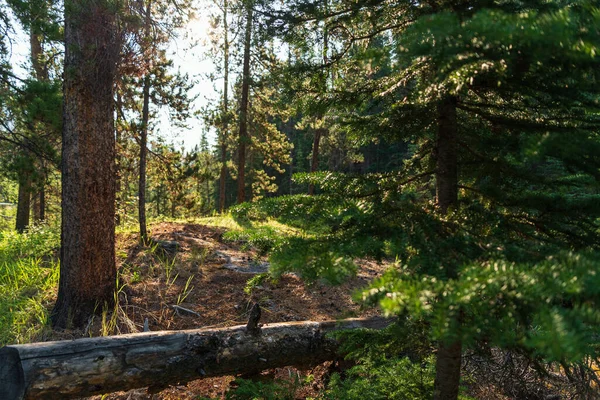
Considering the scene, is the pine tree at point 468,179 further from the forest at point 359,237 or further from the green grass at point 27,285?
the green grass at point 27,285

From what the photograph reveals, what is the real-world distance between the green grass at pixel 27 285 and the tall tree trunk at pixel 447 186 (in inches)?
195

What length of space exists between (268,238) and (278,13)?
2.09 metres

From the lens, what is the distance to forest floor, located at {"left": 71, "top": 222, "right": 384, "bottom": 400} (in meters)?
4.72

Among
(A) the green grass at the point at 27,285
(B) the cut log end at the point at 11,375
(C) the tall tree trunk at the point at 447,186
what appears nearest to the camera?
(C) the tall tree trunk at the point at 447,186

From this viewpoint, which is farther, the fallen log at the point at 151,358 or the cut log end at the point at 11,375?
the fallen log at the point at 151,358

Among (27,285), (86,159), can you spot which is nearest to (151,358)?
→ (86,159)

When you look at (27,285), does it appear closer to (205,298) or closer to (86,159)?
(86,159)

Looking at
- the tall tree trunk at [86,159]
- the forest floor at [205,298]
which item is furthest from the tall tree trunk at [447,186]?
the tall tree trunk at [86,159]

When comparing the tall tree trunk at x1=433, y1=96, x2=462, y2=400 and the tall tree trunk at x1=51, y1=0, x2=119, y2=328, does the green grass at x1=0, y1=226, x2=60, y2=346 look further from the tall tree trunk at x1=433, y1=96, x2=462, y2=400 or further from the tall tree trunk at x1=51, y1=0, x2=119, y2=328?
the tall tree trunk at x1=433, y1=96, x2=462, y2=400

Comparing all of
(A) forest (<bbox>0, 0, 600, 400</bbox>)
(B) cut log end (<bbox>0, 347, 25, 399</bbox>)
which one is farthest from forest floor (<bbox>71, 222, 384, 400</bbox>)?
(B) cut log end (<bbox>0, 347, 25, 399</bbox>)

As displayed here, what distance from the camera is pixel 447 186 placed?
2.78 metres

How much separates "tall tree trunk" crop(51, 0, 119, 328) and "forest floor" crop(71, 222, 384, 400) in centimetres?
55

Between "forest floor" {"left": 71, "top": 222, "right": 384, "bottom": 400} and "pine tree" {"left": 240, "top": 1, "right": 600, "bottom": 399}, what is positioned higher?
"pine tree" {"left": 240, "top": 1, "right": 600, "bottom": 399}

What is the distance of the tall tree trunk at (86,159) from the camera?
5496mm
